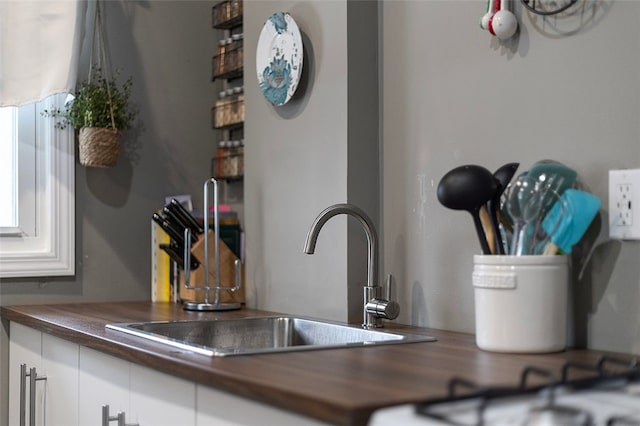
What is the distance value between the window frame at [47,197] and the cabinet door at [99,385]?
0.71m

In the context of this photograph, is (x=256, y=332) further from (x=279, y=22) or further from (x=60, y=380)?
(x=279, y=22)

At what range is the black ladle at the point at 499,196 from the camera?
154 cm

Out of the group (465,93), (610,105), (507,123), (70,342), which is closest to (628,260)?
(610,105)

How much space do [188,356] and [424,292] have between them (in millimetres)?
683

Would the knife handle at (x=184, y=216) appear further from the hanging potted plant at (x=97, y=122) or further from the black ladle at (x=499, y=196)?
the black ladle at (x=499, y=196)

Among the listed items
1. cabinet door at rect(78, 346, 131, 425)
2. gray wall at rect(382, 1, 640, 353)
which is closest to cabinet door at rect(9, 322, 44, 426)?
cabinet door at rect(78, 346, 131, 425)

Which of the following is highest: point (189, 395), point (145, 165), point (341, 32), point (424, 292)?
point (341, 32)

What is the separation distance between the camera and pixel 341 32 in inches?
81.4

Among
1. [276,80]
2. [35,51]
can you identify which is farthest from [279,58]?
[35,51]

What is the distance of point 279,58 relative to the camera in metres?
2.26

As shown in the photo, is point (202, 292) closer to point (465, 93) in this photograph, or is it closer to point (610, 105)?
→ point (465, 93)

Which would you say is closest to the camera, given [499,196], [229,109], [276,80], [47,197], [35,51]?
[499,196]

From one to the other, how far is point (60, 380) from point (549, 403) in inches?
55.9

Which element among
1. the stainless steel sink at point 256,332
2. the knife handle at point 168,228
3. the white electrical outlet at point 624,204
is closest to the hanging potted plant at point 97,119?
the knife handle at point 168,228
